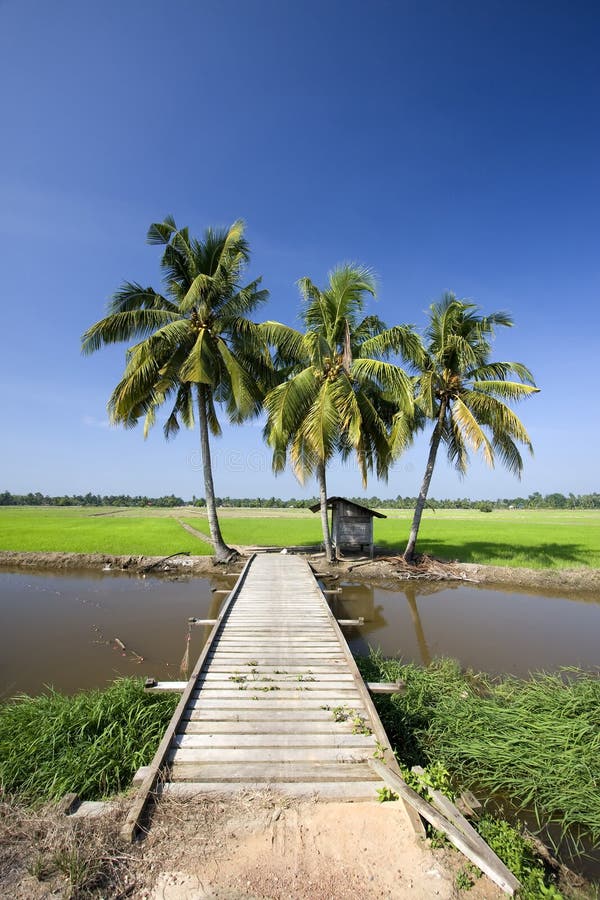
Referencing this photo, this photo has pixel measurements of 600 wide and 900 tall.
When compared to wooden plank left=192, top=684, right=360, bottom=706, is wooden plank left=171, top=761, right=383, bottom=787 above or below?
below

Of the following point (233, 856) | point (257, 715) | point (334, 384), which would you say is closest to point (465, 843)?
point (233, 856)

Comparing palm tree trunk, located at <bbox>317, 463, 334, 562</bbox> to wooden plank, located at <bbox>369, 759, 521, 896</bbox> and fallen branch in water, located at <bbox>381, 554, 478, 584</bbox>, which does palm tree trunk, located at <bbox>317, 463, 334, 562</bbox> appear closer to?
fallen branch in water, located at <bbox>381, 554, 478, 584</bbox>

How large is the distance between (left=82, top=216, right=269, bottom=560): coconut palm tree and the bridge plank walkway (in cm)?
897

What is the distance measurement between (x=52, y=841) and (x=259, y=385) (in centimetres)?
1397

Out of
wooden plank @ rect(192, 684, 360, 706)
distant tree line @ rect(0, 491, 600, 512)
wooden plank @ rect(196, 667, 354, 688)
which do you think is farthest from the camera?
distant tree line @ rect(0, 491, 600, 512)

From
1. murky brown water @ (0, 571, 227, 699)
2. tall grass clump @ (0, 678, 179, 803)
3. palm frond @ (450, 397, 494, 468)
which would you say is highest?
palm frond @ (450, 397, 494, 468)

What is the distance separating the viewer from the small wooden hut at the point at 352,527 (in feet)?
55.0

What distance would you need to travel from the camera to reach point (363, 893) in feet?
8.56

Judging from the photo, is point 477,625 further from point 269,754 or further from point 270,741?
point 269,754

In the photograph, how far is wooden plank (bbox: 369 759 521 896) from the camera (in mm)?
2551

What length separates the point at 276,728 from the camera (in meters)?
4.29

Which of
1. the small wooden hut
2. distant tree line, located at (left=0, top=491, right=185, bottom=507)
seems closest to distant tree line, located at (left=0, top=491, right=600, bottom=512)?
distant tree line, located at (left=0, top=491, right=185, bottom=507)

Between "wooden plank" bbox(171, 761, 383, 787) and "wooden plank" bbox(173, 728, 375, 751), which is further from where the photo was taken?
"wooden plank" bbox(173, 728, 375, 751)

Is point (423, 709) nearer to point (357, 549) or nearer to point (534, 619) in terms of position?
point (534, 619)
